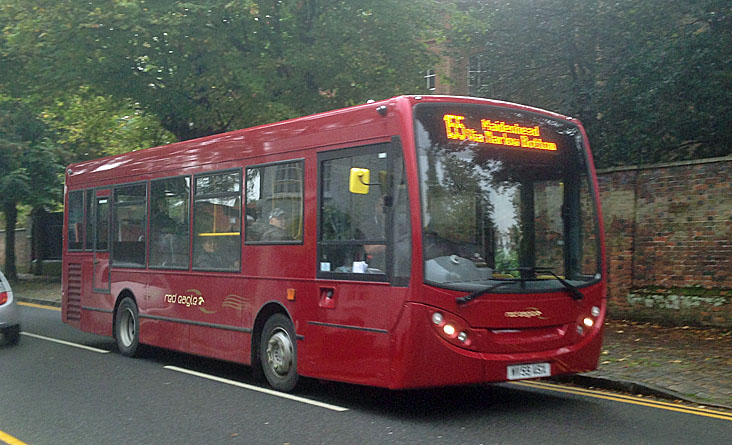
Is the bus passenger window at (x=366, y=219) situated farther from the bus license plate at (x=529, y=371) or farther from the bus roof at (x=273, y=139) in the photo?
the bus license plate at (x=529, y=371)

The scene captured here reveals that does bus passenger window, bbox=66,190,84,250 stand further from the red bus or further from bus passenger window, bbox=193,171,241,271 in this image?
the red bus

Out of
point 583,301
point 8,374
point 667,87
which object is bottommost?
point 8,374

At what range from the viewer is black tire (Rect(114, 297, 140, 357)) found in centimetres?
1187

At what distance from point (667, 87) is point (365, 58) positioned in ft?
18.9

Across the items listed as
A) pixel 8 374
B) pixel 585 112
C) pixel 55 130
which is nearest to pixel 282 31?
pixel 585 112

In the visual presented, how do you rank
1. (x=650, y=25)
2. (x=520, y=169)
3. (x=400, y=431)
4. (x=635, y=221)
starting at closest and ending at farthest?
1. (x=400, y=431)
2. (x=520, y=169)
3. (x=635, y=221)
4. (x=650, y=25)

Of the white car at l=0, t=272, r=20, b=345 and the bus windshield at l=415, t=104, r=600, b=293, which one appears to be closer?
the bus windshield at l=415, t=104, r=600, b=293

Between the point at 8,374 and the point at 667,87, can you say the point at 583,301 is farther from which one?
the point at 667,87

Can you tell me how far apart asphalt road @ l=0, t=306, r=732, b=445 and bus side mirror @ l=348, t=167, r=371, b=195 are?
205 cm

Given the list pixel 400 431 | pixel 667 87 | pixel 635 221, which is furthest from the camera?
pixel 667 87

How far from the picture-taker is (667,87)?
15164mm

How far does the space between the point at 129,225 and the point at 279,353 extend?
4.41 metres

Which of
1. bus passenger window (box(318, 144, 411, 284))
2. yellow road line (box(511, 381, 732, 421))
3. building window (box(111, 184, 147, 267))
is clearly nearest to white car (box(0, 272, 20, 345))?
building window (box(111, 184, 147, 267))

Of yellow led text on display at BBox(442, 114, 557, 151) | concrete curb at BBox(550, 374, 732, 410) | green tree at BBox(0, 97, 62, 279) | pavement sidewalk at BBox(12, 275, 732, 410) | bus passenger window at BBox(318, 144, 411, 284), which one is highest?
green tree at BBox(0, 97, 62, 279)
